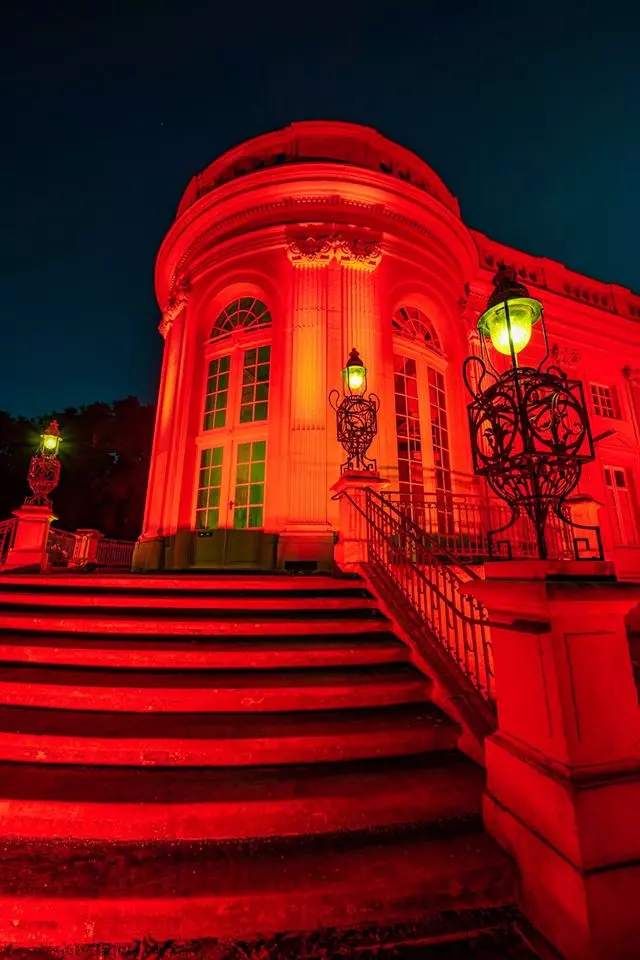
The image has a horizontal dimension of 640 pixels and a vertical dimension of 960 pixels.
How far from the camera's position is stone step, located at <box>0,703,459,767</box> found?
8.55 feet

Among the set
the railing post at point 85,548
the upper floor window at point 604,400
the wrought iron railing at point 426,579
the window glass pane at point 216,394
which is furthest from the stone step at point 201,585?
the upper floor window at point 604,400

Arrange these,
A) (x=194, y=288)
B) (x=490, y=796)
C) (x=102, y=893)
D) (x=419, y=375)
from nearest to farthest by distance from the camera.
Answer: (x=102, y=893) < (x=490, y=796) < (x=419, y=375) < (x=194, y=288)

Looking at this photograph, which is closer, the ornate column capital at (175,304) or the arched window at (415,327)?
the arched window at (415,327)

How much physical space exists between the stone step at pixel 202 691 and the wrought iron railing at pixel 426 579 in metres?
0.69

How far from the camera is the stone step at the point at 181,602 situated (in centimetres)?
428

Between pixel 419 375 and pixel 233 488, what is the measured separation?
208 inches

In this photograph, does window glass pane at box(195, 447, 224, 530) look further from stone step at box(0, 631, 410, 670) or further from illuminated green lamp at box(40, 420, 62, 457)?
stone step at box(0, 631, 410, 670)

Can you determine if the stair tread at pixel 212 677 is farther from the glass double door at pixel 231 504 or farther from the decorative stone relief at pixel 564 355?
the decorative stone relief at pixel 564 355

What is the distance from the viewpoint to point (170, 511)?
9.66 m

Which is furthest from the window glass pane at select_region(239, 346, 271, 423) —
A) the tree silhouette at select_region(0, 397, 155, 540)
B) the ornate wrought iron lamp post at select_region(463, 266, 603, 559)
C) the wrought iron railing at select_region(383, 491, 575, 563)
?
the tree silhouette at select_region(0, 397, 155, 540)

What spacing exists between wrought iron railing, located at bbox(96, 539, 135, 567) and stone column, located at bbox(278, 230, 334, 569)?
9.38m

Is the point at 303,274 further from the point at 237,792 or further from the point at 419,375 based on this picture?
the point at 237,792

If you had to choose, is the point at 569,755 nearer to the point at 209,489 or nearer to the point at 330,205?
the point at 209,489

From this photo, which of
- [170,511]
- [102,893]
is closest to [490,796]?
[102,893]
